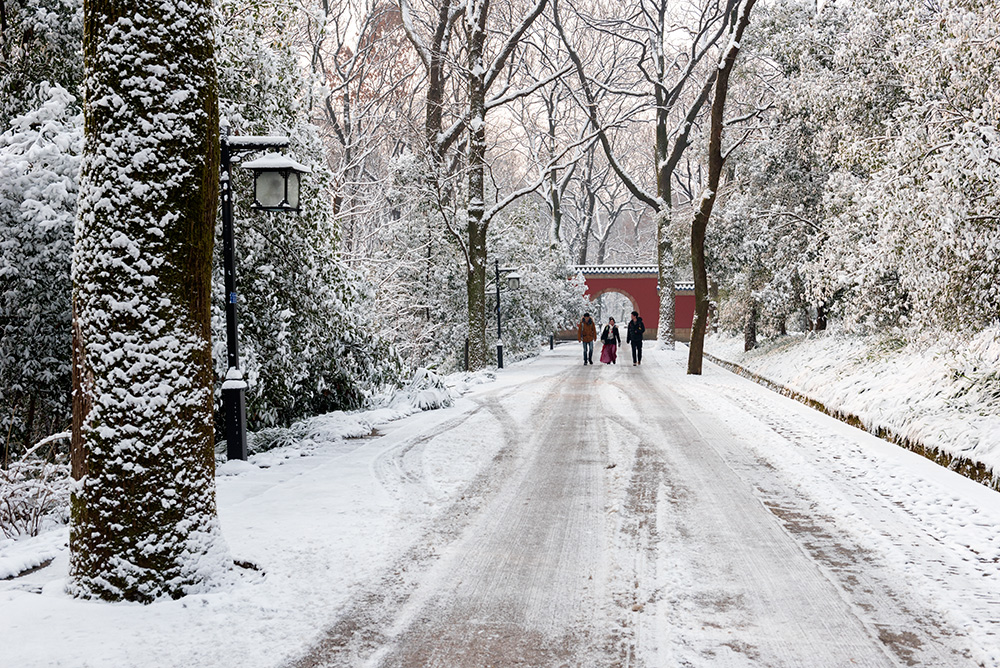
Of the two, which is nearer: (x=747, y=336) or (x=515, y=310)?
(x=747, y=336)

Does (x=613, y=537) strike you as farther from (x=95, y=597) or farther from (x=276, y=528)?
(x=95, y=597)

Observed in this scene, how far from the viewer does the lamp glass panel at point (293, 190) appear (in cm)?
746

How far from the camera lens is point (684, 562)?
15.4ft

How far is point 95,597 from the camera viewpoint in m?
3.87

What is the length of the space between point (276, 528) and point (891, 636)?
3942 millimetres

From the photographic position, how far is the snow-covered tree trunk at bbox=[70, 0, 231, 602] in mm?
3777

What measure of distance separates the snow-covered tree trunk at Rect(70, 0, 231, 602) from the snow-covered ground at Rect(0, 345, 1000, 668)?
1.19 feet

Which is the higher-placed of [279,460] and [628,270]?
[628,270]

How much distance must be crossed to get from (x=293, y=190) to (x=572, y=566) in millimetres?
4766

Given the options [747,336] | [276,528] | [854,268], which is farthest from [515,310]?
[276,528]

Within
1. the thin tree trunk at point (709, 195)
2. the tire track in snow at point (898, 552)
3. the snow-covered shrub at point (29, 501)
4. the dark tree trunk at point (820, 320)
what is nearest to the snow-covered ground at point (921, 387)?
the tire track in snow at point (898, 552)


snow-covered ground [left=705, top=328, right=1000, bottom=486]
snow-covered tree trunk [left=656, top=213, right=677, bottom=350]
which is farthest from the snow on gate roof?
snow-covered ground [left=705, top=328, right=1000, bottom=486]

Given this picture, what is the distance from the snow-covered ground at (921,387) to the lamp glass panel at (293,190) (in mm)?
7094

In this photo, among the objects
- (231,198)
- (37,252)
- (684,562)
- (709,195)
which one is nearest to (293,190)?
(231,198)
